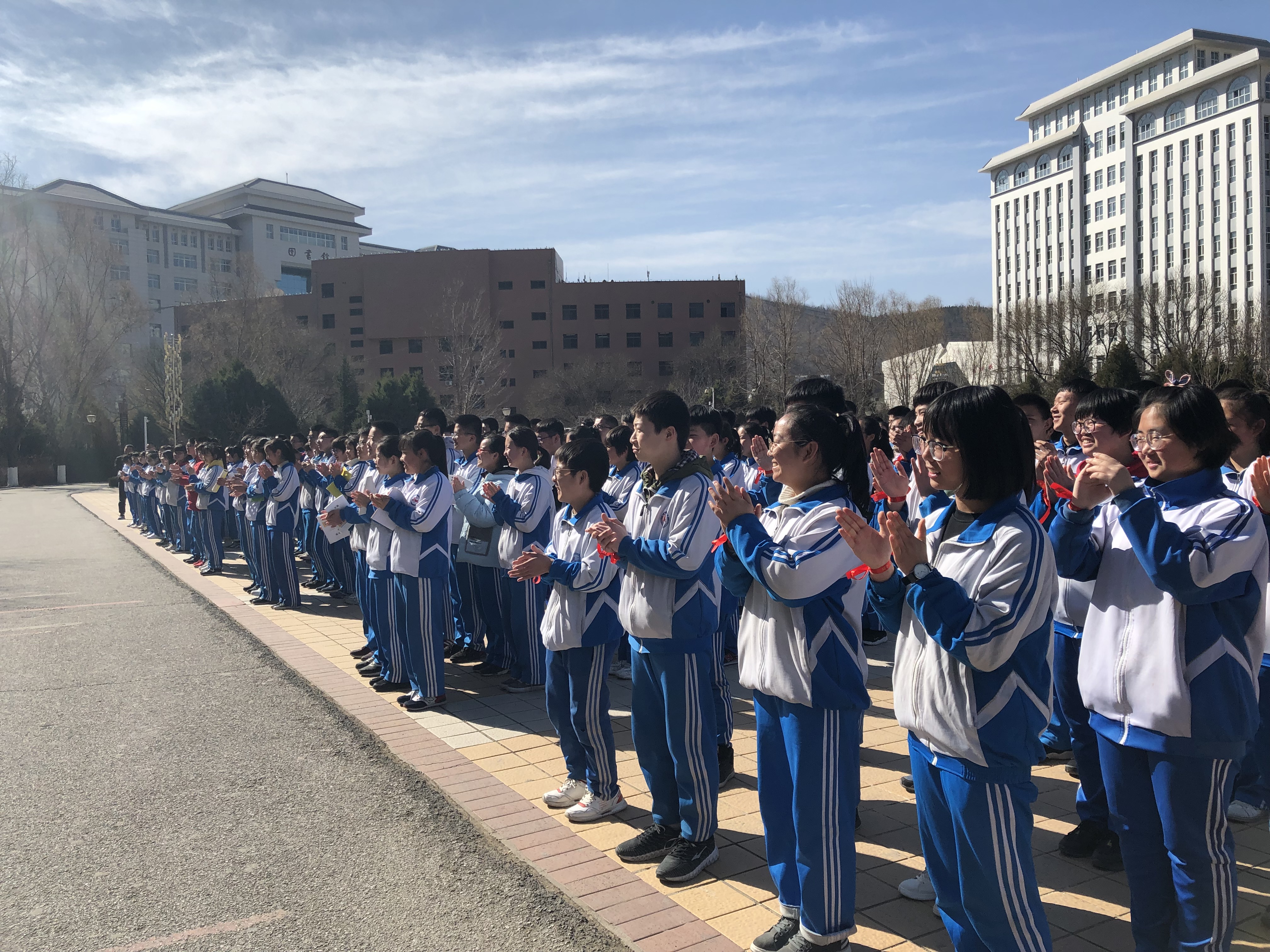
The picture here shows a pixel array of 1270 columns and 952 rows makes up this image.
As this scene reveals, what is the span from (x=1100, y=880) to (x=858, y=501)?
2010 millimetres

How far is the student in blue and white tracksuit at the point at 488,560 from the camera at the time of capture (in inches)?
305

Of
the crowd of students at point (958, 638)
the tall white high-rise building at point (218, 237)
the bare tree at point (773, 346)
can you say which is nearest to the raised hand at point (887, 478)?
the crowd of students at point (958, 638)

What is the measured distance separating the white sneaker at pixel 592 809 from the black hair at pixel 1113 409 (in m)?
2.94

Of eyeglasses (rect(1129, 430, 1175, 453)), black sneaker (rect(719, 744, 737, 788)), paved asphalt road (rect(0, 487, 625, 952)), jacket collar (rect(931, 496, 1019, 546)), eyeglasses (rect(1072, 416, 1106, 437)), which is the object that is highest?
eyeglasses (rect(1072, 416, 1106, 437))

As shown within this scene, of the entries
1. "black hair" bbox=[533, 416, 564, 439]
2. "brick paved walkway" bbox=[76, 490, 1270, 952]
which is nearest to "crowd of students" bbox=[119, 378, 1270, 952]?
"brick paved walkway" bbox=[76, 490, 1270, 952]

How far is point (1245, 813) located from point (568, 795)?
3314 millimetres

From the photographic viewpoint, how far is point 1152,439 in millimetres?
3260

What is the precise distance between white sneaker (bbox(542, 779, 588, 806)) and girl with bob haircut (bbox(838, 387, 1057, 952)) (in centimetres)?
257

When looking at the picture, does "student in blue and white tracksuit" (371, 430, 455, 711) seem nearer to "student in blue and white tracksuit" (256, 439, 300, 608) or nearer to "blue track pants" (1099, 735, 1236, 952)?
"student in blue and white tracksuit" (256, 439, 300, 608)

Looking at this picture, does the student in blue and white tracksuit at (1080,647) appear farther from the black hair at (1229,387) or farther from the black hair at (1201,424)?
the black hair at (1229,387)

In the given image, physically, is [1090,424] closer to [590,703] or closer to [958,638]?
[958,638]

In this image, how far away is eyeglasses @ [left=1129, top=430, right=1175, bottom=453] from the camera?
323 cm

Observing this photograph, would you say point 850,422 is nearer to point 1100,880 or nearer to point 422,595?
point 1100,880

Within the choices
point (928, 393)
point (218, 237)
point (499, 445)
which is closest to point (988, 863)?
point (928, 393)
